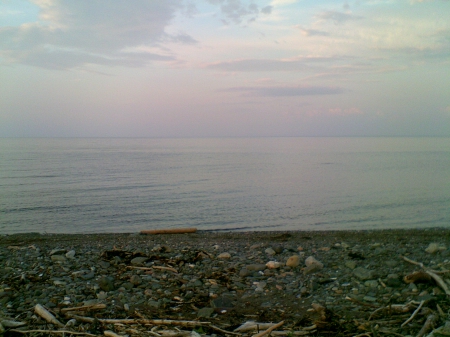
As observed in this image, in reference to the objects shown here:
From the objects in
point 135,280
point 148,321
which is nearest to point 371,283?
point 148,321

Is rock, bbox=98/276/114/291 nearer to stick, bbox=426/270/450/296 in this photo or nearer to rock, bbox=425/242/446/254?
stick, bbox=426/270/450/296

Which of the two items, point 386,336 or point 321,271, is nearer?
point 386,336

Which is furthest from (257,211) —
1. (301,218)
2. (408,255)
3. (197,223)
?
(408,255)

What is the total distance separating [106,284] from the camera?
758 cm

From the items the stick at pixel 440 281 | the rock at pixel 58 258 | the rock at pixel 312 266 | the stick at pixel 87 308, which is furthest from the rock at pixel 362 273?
the rock at pixel 58 258

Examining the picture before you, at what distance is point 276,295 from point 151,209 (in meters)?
18.2

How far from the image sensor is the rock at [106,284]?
752cm

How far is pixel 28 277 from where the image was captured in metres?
8.20

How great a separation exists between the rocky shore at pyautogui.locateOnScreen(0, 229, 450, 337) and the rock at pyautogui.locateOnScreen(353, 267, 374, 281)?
0.07ft

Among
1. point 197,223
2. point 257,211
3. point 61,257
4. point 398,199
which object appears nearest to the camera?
point 61,257

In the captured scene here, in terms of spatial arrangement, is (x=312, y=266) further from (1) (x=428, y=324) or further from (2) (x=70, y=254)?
(2) (x=70, y=254)

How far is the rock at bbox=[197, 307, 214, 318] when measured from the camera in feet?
20.4

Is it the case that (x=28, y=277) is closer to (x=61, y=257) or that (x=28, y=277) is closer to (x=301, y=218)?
(x=61, y=257)

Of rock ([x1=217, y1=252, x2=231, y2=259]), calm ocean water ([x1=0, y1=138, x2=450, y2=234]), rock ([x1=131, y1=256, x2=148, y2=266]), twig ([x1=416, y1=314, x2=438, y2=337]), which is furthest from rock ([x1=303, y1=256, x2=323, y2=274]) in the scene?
calm ocean water ([x1=0, y1=138, x2=450, y2=234])
